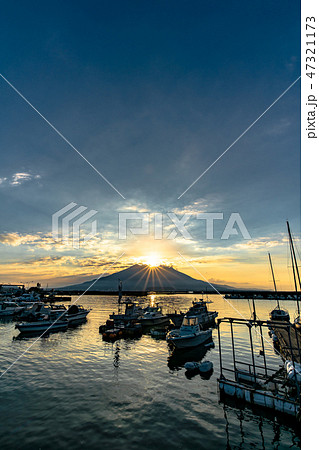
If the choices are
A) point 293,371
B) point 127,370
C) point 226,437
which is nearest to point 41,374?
point 127,370

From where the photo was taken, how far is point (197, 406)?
1756 cm

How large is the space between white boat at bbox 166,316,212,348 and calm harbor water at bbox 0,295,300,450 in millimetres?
5797

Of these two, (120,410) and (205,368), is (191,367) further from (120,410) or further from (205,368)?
(120,410)

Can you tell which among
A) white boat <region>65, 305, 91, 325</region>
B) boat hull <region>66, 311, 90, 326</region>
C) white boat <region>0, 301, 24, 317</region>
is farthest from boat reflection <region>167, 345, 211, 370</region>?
white boat <region>0, 301, 24, 317</region>

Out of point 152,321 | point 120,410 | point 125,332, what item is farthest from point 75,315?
point 120,410

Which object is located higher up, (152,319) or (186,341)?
(186,341)

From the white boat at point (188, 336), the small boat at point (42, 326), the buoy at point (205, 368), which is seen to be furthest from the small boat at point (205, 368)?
the small boat at point (42, 326)

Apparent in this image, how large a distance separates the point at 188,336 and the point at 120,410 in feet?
65.9

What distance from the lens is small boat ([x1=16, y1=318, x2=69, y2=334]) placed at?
1805 inches

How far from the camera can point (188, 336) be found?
3512 centimetres

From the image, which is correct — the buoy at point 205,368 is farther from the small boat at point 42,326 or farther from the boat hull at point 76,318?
the boat hull at point 76,318

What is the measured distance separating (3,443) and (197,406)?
1275 centimetres

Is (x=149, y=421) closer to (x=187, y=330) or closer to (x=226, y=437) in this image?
(x=226, y=437)

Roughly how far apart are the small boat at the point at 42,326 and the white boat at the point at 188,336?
2766cm
